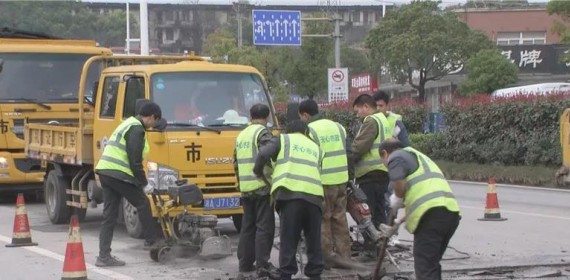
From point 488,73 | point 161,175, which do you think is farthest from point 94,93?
point 488,73

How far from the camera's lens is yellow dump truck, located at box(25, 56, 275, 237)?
12.4m

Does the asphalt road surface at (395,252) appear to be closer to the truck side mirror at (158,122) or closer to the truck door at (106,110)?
the truck door at (106,110)

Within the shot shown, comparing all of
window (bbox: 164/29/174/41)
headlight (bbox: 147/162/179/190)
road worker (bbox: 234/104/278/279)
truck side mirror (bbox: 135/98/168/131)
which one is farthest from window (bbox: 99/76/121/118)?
window (bbox: 164/29/174/41)

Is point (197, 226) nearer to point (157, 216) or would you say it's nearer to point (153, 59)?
point (157, 216)

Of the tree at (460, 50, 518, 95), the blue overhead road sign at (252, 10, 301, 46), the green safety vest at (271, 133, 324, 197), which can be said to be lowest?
the green safety vest at (271, 133, 324, 197)

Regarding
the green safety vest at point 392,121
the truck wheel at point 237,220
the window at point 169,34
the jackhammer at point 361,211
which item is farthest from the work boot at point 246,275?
the window at point 169,34

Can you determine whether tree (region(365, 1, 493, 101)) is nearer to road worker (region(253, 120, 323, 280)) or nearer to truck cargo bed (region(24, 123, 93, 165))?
truck cargo bed (region(24, 123, 93, 165))

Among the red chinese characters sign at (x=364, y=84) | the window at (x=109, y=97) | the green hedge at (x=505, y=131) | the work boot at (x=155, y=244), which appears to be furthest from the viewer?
the red chinese characters sign at (x=364, y=84)

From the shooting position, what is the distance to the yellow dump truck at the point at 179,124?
1241 cm

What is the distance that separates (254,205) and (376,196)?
1.67m

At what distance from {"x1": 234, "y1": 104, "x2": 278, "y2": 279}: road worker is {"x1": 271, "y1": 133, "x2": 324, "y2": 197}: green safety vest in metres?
0.58

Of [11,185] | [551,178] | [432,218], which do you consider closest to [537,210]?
[551,178]

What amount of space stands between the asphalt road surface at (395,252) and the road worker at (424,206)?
2.52 meters

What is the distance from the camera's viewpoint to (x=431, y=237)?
8039mm
